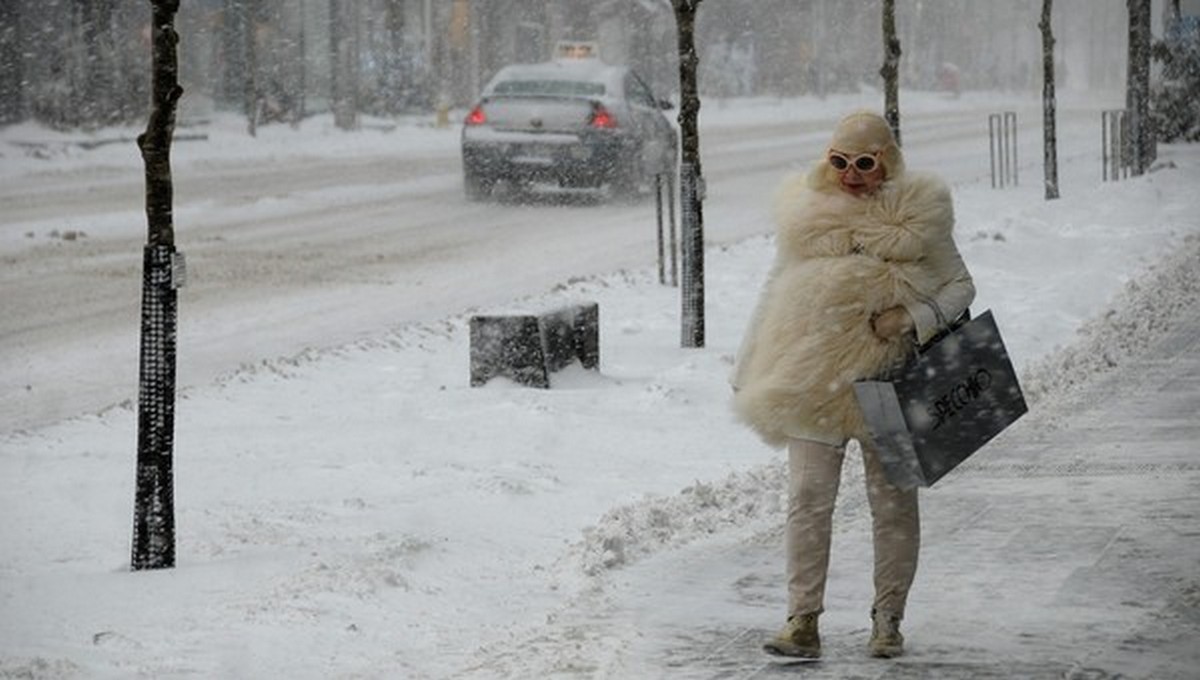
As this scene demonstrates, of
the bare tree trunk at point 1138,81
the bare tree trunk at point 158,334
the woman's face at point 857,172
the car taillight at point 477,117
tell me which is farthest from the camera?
the bare tree trunk at point 1138,81

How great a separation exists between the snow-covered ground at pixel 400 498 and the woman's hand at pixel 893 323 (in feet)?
3.89

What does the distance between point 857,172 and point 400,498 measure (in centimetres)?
312

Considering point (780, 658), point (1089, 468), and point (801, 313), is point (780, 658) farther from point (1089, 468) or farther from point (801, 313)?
point (1089, 468)

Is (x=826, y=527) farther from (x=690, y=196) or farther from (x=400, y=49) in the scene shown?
(x=400, y=49)

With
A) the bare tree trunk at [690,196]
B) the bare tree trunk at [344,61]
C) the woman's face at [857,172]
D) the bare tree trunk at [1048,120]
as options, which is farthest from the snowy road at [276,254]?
the bare tree trunk at [344,61]

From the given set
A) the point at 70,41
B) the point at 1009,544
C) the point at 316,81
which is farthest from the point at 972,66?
the point at 1009,544

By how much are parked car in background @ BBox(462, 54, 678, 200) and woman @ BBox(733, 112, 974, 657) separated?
18.8 m

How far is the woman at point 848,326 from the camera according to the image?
20.6 feet

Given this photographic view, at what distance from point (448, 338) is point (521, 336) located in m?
2.69

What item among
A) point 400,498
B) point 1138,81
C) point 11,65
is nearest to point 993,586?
point 400,498

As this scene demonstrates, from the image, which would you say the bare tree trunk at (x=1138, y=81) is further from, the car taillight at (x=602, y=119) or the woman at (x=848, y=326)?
the woman at (x=848, y=326)

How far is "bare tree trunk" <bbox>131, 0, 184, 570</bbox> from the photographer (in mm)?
7508

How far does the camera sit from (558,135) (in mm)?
25266

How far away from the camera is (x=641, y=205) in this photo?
25.5 metres
